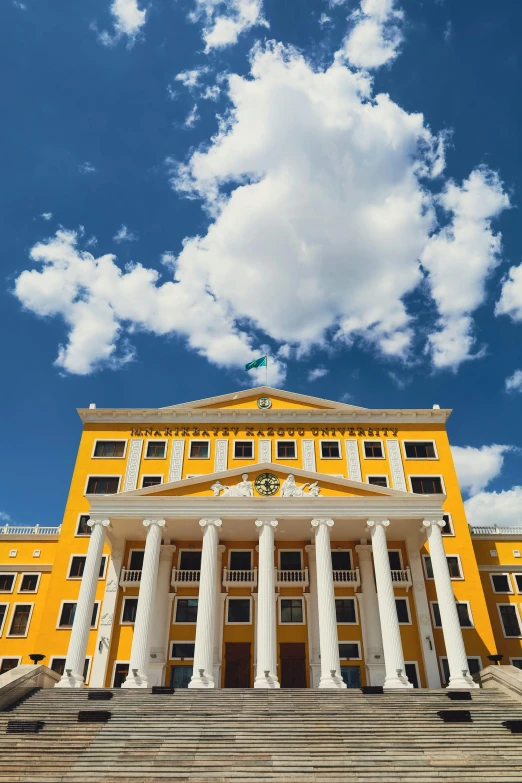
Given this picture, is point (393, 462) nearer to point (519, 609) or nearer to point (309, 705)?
point (519, 609)

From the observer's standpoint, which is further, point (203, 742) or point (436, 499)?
point (436, 499)

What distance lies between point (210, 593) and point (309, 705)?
897cm

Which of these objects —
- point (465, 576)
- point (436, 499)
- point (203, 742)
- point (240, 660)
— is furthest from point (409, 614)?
point (203, 742)

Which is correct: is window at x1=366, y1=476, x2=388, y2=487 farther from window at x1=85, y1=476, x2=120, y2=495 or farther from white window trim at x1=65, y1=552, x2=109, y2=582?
white window trim at x1=65, y1=552, x2=109, y2=582

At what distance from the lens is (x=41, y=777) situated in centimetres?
1631

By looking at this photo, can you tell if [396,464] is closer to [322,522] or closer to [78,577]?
[322,522]

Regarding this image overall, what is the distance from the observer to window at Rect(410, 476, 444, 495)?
39969mm

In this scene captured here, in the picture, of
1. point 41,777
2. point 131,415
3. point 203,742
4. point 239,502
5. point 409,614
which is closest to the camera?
point 41,777

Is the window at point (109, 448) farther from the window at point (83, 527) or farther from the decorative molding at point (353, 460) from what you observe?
the decorative molding at point (353, 460)

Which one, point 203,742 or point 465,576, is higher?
point 465,576

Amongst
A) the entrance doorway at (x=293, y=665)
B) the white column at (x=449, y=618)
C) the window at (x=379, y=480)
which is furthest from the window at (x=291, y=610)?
the window at (x=379, y=480)

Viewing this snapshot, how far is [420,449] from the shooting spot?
1642 inches

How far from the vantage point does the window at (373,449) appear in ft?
135

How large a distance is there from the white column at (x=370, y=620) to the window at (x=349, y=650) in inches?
21.4
